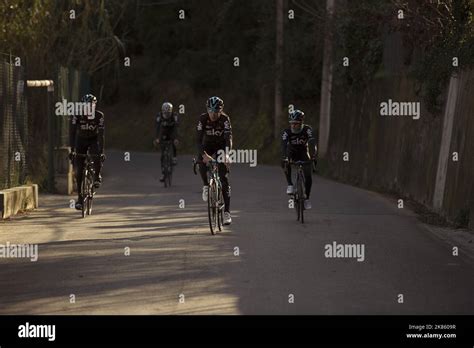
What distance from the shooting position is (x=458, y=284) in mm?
12172

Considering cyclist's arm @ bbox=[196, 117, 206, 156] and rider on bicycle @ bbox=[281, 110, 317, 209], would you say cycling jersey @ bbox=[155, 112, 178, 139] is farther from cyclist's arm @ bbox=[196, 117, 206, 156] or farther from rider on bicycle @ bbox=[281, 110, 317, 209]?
cyclist's arm @ bbox=[196, 117, 206, 156]

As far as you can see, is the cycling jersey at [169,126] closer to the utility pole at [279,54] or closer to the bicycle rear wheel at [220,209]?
the bicycle rear wheel at [220,209]

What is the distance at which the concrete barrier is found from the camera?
61.4 feet

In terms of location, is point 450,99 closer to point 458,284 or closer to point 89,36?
point 458,284

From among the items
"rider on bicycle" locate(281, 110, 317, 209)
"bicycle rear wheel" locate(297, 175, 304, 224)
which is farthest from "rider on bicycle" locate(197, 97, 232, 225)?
"rider on bicycle" locate(281, 110, 317, 209)

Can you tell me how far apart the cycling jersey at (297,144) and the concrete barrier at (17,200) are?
4.54 m

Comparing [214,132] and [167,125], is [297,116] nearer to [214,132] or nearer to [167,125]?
[214,132]

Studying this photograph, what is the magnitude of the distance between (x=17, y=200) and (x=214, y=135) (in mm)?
4385

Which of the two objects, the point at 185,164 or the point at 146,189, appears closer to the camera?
the point at 146,189

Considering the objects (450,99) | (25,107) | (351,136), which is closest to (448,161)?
(450,99)

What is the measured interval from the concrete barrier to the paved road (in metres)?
0.26

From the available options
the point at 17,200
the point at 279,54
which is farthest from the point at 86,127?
the point at 279,54

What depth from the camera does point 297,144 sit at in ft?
62.5
